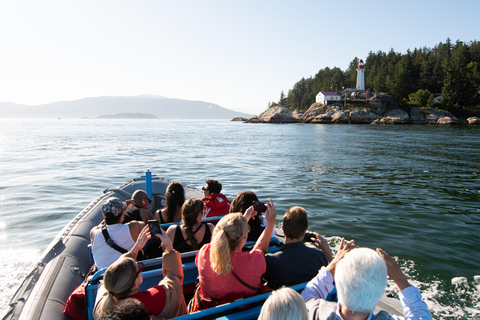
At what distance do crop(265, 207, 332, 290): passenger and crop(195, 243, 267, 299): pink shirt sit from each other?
0.98ft

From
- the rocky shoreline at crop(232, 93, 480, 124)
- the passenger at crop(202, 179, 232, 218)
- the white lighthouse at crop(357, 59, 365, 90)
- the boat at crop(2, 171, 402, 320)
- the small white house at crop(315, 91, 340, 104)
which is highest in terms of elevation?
the white lighthouse at crop(357, 59, 365, 90)

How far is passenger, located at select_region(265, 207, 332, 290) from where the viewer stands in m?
3.19

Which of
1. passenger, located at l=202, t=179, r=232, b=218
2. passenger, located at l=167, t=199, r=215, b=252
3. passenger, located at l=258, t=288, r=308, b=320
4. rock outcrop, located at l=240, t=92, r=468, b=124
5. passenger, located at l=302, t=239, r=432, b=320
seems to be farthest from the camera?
rock outcrop, located at l=240, t=92, r=468, b=124

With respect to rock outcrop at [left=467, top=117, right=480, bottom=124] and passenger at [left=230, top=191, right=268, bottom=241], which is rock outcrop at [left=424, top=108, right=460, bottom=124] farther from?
passenger at [left=230, top=191, right=268, bottom=241]

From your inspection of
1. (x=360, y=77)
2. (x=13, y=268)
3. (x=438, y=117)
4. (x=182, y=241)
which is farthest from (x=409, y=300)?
(x=360, y=77)

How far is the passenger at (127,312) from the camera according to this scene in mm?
1818

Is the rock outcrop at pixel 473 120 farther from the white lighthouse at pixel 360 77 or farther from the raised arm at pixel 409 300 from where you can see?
the raised arm at pixel 409 300

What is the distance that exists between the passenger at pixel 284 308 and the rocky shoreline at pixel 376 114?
8716 centimetres

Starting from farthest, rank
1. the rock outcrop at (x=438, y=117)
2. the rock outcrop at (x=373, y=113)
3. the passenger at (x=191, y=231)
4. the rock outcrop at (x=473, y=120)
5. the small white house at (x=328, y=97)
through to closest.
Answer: the small white house at (x=328, y=97) → the rock outcrop at (x=373, y=113) → the rock outcrop at (x=438, y=117) → the rock outcrop at (x=473, y=120) → the passenger at (x=191, y=231)

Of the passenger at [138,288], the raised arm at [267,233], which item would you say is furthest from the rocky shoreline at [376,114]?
the passenger at [138,288]

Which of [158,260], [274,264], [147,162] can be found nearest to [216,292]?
[274,264]

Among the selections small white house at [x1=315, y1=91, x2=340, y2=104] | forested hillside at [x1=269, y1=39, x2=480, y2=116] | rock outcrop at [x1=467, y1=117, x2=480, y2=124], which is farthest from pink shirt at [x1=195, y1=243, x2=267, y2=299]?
small white house at [x1=315, y1=91, x2=340, y2=104]

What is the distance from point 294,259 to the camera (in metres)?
3.20

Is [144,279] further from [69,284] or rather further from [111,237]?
[69,284]
